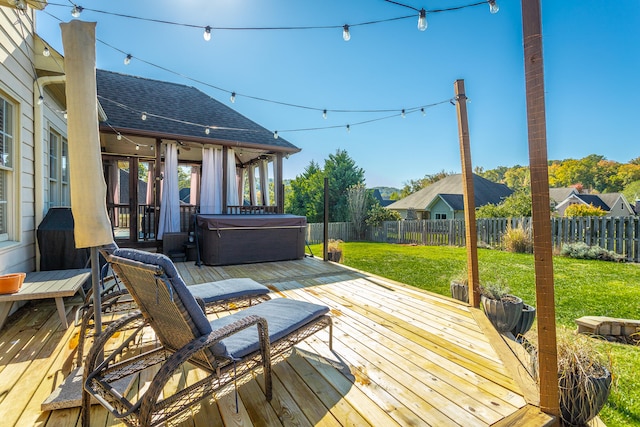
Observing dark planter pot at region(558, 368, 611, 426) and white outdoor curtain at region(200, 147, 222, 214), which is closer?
dark planter pot at region(558, 368, 611, 426)

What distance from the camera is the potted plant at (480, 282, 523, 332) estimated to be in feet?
10.5

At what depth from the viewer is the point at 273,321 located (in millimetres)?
2238

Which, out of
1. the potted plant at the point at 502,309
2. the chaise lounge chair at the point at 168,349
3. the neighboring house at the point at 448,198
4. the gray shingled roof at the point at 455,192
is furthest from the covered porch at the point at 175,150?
the gray shingled roof at the point at 455,192

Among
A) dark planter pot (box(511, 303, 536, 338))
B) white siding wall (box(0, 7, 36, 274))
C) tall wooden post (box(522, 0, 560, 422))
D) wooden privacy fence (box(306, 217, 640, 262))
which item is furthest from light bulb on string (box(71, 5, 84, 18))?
wooden privacy fence (box(306, 217, 640, 262))

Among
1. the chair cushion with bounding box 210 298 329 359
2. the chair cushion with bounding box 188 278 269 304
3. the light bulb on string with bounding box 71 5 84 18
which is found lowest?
the chair cushion with bounding box 210 298 329 359

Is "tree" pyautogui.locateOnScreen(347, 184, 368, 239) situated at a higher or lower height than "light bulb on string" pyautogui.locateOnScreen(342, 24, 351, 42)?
lower

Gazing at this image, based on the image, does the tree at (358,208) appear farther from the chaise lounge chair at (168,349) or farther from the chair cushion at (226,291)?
the chaise lounge chair at (168,349)

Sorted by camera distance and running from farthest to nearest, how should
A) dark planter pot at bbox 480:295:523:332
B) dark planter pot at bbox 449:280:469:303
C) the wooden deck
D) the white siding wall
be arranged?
dark planter pot at bbox 449:280:469:303, the white siding wall, dark planter pot at bbox 480:295:523:332, the wooden deck

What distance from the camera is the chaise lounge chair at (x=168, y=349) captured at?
144cm

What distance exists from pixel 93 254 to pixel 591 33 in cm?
1083

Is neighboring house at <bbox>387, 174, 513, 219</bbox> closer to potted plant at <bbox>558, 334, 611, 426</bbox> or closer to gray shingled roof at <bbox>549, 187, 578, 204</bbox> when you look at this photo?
gray shingled roof at <bbox>549, 187, 578, 204</bbox>

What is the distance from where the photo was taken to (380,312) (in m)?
3.62

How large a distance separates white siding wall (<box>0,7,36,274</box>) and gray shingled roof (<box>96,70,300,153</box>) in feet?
9.78

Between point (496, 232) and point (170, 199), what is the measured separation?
11.1 m
